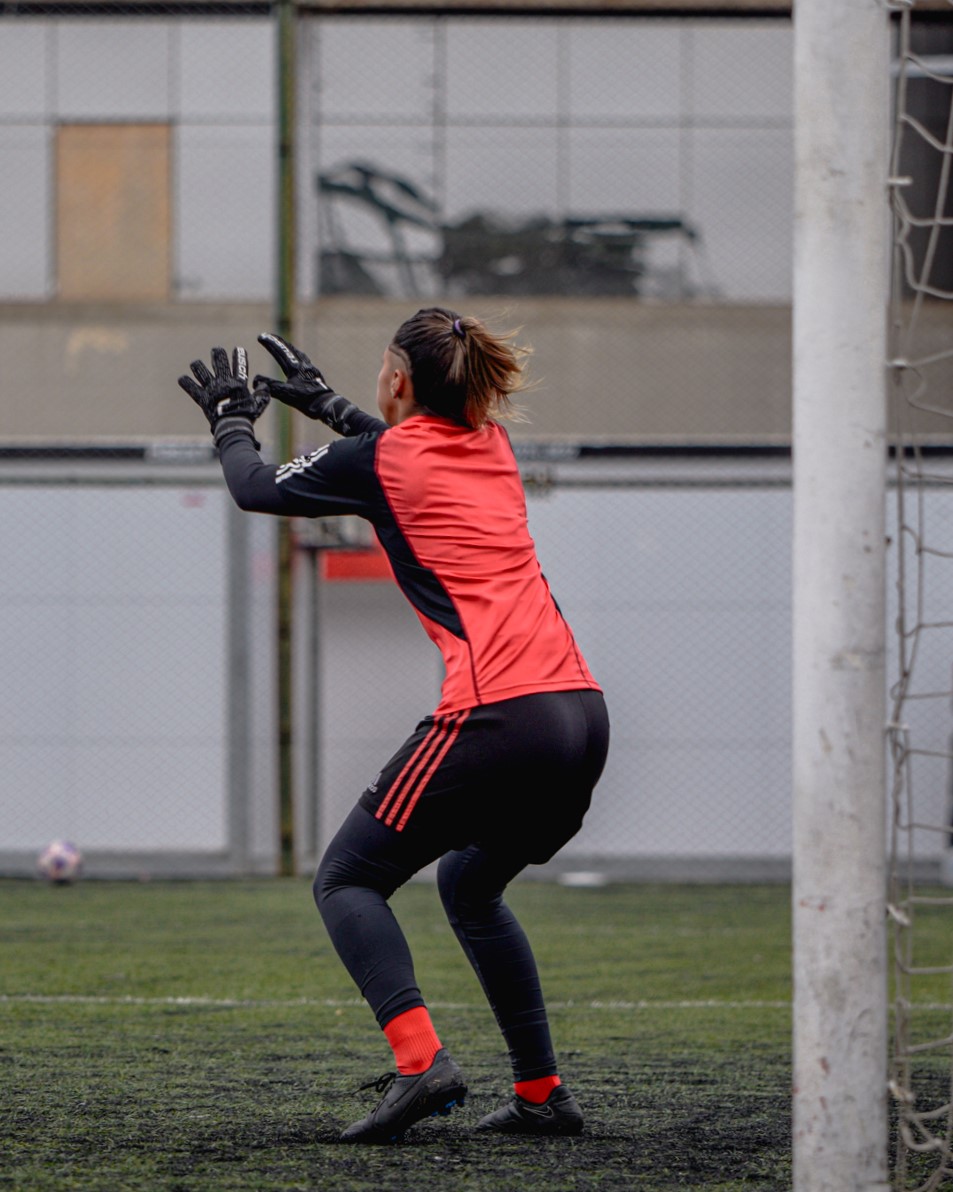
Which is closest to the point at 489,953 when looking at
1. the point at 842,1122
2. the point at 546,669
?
the point at 546,669

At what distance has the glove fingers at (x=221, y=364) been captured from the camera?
143 inches

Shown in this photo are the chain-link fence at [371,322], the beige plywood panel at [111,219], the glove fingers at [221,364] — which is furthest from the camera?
the beige plywood panel at [111,219]

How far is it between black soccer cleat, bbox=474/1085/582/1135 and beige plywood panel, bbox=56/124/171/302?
33.1 feet

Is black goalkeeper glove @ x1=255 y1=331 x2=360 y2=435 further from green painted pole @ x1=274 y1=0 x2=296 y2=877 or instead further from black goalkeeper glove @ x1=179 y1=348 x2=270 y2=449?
green painted pole @ x1=274 y1=0 x2=296 y2=877

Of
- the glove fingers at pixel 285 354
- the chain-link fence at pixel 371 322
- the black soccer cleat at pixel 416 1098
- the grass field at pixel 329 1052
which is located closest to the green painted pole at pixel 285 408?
the chain-link fence at pixel 371 322

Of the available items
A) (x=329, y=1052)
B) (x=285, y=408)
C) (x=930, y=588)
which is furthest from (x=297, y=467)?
(x=930, y=588)

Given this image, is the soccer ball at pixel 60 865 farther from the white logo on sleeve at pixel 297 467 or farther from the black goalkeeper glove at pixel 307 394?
the white logo on sleeve at pixel 297 467

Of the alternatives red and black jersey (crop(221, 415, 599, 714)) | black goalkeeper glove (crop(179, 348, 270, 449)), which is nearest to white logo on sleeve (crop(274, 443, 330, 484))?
red and black jersey (crop(221, 415, 599, 714))

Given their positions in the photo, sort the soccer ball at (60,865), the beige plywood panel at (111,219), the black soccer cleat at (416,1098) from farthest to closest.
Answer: the beige plywood panel at (111,219) < the soccer ball at (60,865) < the black soccer cleat at (416,1098)

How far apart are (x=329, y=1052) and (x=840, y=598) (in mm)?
2719

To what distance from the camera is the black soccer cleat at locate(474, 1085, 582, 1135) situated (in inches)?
145

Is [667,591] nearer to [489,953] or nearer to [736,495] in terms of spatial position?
[736,495]

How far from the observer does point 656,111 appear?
12.8 m

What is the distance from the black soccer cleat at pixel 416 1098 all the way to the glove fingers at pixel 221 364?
4.96ft
